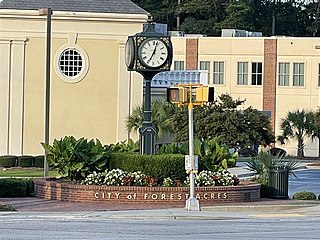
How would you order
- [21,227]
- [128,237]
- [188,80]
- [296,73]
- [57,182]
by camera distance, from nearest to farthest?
[128,237]
[21,227]
[57,182]
[188,80]
[296,73]

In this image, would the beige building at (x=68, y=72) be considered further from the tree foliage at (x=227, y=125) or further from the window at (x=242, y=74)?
the window at (x=242, y=74)

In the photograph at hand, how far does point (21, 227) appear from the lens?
20.0 metres

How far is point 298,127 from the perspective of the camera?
69938 mm

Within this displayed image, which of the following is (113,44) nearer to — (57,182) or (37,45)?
(37,45)

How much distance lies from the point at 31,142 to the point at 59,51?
5.24 meters

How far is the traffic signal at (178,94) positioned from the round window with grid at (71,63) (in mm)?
28644

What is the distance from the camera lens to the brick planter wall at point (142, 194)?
26.3m

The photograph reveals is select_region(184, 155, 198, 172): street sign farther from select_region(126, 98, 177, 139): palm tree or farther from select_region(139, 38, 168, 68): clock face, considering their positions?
select_region(126, 98, 177, 139): palm tree

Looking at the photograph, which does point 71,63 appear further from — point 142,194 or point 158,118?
point 142,194

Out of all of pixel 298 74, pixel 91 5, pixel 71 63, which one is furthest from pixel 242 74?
pixel 71 63

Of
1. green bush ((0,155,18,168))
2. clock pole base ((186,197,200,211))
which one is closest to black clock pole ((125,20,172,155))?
clock pole base ((186,197,200,211))

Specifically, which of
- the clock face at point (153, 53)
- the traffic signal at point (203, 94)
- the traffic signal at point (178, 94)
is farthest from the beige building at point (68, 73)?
the traffic signal at point (203, 94)

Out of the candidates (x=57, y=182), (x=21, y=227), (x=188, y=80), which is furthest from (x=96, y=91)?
(x=21, y=227)

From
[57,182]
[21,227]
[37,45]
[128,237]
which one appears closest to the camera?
[128,237]
